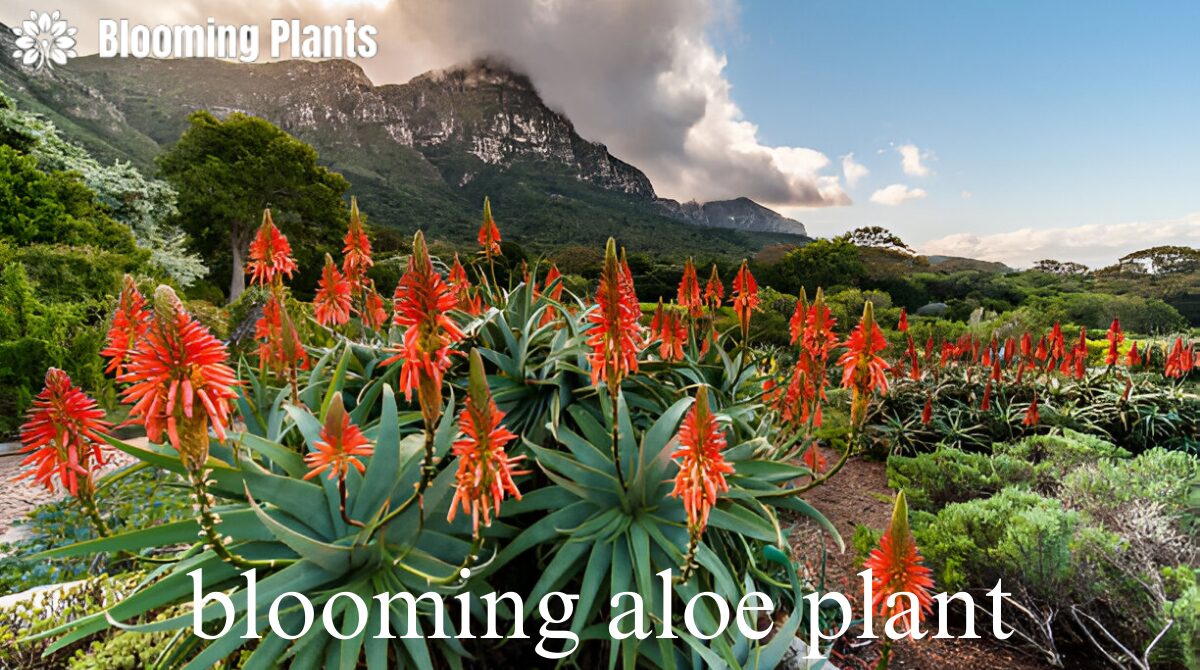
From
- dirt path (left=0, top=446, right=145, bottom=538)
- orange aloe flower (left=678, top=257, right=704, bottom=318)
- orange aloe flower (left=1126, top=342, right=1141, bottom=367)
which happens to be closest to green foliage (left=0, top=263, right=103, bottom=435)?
dirt path (left=0, top=446, right=145, bottom=538)

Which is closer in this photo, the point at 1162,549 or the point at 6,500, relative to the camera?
the point at 1162,549

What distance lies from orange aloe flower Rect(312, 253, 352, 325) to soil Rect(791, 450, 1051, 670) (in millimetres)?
2789

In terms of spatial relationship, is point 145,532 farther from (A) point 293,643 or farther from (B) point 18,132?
(B) point 18,132

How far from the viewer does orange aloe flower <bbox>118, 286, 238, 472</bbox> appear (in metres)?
1.17

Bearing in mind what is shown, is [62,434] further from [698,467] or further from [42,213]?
[42,213]

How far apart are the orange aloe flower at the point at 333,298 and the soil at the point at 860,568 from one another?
2789 millimetres

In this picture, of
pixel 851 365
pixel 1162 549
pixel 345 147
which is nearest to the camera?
pixel 851 365

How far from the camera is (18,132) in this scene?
1712cm

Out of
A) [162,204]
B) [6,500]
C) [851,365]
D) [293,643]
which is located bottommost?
[6,500]

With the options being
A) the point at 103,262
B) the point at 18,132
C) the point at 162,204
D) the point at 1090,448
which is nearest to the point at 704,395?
the point at 1090,448

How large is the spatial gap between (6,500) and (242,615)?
23.1 ft

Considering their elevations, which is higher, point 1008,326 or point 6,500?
point 1008,326

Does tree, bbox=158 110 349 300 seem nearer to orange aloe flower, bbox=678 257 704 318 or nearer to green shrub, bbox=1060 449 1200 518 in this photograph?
orange aloe flower, bbox=678 257 704 318

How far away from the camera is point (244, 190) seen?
26.3 metres
